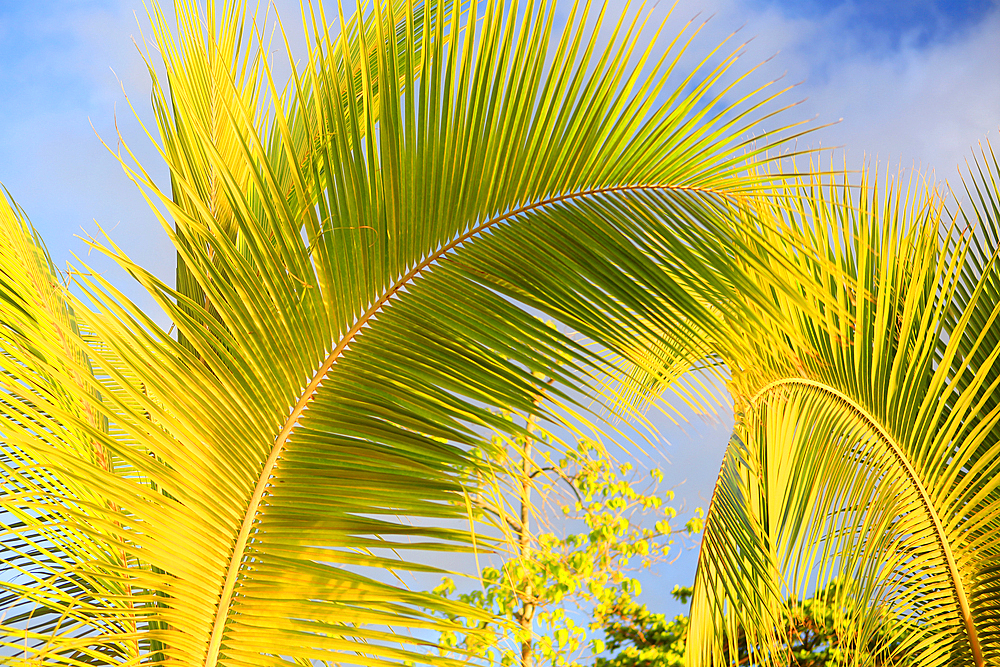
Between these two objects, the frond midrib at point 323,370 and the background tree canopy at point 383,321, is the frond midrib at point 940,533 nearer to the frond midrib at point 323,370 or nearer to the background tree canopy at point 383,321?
the background tree canopy at point 383,321

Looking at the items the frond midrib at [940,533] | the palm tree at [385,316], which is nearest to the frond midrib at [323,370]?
the palm tree at [385,316]

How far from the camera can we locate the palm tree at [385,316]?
4.39ft

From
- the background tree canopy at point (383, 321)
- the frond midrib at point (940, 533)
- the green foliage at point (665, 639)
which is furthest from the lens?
the green foliage at point (665, 639)

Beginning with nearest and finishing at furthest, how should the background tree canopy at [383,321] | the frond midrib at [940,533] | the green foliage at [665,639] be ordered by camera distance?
the background tree canopy at [383,321] < the frond midrib at [940,533] < the green foliage at [665,639]

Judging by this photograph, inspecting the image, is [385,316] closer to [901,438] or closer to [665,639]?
[901,438]

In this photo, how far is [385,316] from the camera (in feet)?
4.76

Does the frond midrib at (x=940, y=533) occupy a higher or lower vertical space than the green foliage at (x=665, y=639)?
lower

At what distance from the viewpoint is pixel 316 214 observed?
1438 millimetres

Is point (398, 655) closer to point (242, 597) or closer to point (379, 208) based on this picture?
point (242, 597)

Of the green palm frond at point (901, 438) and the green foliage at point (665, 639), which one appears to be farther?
the green foliage at point (665, 639)

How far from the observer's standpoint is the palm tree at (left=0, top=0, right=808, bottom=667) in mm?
1338

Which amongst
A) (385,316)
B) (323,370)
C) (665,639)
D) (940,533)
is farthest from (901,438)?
(665,639)

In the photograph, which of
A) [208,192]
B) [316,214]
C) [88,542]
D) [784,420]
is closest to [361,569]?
[88,542]

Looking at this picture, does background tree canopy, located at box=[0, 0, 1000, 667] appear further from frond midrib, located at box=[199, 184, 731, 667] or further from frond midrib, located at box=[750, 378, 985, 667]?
frond midrib, located at box=[750, 378, 985, 667]
